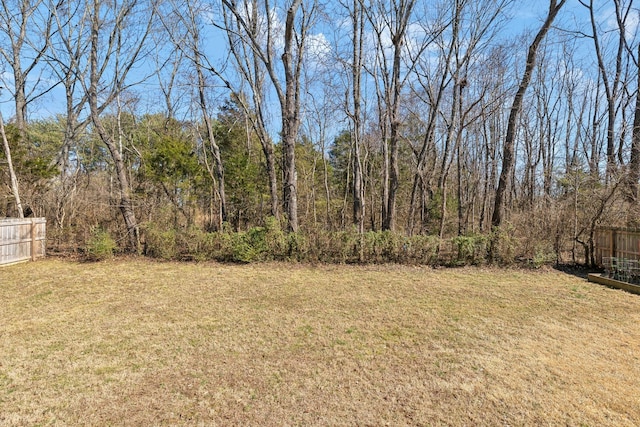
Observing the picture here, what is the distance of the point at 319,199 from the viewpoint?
53.7 feet

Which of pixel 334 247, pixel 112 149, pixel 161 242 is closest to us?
pixel 334 247

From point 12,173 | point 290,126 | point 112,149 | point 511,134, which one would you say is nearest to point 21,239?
point 12,173

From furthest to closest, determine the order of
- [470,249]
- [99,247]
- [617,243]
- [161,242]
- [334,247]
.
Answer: [161,242] < [99,247] < [334,247] < [470,249] < [617,243]

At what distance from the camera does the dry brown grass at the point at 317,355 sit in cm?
230

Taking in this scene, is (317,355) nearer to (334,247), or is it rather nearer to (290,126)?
(334,247)

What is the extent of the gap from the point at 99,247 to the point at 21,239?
2.10 meters

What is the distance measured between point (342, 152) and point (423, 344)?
55.9ft

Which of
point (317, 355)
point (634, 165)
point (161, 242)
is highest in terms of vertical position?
point (634, 165)

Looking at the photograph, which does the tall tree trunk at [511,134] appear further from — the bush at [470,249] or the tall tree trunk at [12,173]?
the tall tree trunk at [12,173]

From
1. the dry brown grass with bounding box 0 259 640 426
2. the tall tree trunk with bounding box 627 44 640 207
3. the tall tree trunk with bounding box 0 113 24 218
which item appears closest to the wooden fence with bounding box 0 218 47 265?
the tall tree trunk with bounding box 0 113 24 218

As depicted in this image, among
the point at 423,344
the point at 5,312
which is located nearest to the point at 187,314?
the point at 5,312

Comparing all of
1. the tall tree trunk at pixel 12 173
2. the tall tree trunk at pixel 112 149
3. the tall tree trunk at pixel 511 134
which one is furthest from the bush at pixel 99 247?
the tall tree trunk at pixel 511 134

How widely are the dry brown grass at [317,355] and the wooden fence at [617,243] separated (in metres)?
1.62

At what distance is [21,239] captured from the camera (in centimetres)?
807
